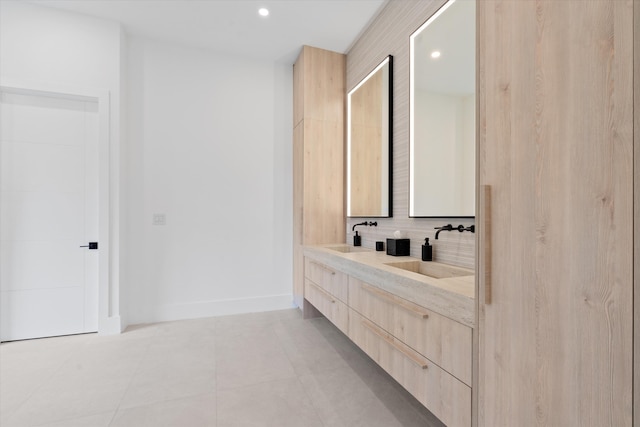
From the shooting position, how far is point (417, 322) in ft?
4.68

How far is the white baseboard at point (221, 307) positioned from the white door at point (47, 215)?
0.64m

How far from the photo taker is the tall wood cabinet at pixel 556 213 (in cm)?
72

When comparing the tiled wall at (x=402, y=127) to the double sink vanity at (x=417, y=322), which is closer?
the double sink vanity at (x=417, y=322)

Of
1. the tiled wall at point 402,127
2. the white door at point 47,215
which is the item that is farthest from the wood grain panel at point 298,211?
the white door at point 47,215

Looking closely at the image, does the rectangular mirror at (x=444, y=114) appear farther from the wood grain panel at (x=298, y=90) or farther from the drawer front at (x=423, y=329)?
the wood grain panel at (x=298, y=90)

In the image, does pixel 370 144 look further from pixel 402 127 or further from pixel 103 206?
pixel 103 206

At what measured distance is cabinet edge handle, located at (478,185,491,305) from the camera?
1045mm

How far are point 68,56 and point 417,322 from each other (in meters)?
3.75

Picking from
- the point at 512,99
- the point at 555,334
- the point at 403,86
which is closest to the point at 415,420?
the point at 555,334

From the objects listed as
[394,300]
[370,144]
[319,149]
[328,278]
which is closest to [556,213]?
[394,300]

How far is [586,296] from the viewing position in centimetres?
78

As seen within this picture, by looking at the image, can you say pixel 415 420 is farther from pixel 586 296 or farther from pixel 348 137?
pixel 348 137

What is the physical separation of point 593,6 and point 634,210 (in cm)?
52

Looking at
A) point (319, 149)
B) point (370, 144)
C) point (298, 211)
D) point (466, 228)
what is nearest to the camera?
point (466, 228)
